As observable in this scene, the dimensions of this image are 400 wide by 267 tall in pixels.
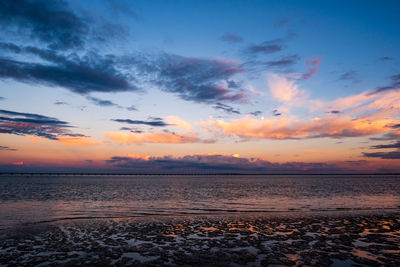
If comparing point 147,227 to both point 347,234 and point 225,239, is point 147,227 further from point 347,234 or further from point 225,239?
point 347,234

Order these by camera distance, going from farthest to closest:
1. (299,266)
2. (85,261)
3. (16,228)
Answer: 1. (16,228)
2. (85,261)
3. (299,266)

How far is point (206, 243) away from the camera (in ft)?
60.8

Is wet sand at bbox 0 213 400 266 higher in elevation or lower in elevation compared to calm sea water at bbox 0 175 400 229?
higher

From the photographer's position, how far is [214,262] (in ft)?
47.2

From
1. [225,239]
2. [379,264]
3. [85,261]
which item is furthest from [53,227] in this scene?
[379,264]

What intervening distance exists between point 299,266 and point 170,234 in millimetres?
11089

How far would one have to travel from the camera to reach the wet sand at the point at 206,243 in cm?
1462

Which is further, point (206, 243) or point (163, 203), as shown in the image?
point (163, 203)

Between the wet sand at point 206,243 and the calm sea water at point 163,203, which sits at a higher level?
the wet sand at point 206,243

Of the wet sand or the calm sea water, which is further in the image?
the calm sea water

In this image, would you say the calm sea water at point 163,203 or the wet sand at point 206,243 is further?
the calm sea water at point 163,203

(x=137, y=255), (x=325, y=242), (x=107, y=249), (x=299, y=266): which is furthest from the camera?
(x=325, y=242)

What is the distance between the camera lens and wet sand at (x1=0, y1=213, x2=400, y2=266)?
1462cm

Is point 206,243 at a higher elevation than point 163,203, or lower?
higher
